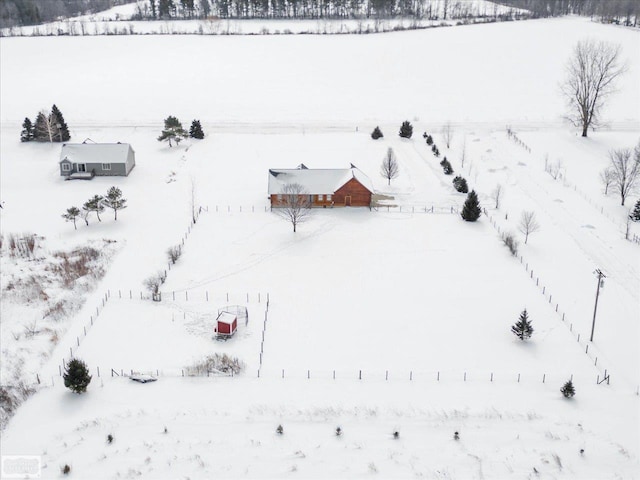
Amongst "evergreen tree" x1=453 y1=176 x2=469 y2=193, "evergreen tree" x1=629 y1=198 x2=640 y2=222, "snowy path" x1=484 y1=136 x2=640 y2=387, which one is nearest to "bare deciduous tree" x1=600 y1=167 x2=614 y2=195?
"snowy path" x1=484 y1=136 x2=640 y2=387

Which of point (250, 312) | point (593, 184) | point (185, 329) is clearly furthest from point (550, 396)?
point (593, 184)

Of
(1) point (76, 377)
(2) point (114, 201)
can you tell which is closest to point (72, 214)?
(2) point (114, 201)

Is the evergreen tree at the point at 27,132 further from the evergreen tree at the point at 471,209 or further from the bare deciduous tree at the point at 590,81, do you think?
the bare deciduous tree at the point at 590,81

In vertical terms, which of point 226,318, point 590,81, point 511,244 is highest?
point 590,81

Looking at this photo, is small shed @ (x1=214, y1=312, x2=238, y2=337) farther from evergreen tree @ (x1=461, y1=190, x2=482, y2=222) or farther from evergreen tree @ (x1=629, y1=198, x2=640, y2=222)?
evergreen tree @ (x1=629, y1=198, x2=640, y2=222)

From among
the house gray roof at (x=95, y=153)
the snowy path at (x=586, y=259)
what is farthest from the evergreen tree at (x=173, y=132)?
the snowy path at (x=586, y=259)

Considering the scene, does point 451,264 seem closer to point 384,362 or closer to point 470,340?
point 470,340

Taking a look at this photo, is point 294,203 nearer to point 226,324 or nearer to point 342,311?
point 342,311
